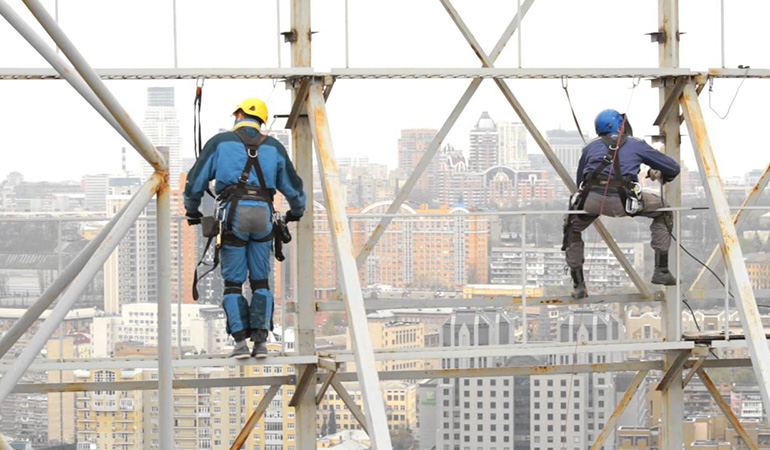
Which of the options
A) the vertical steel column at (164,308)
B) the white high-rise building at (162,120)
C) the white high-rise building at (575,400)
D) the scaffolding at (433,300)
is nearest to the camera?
the vertical steel column at (164,308)

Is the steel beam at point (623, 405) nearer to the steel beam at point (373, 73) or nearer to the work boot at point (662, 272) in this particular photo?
the work boot at point (662, 272)

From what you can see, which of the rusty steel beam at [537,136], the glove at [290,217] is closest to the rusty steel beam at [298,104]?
the glove at [290,217]

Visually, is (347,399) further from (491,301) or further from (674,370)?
(674,370)

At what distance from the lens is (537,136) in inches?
419

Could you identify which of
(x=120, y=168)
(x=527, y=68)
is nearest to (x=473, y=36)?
(x=527, y=68)

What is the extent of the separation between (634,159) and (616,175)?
0.59 ft

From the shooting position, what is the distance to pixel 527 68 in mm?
10039

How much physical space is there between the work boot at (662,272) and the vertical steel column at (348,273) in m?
2.73

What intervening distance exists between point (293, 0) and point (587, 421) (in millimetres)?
7640

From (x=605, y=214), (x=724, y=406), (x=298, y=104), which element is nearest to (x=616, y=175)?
(x=605, y=214)

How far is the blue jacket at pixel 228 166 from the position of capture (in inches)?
364

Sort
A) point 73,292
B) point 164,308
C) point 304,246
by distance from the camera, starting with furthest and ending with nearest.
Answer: point 304,246, point 164,308, point 73,292

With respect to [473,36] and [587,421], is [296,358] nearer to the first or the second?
[473,36]

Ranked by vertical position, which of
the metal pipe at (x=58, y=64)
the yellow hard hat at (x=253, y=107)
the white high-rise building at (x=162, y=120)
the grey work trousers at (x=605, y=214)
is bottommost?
the grey work trousers at (x=605, y=214)
